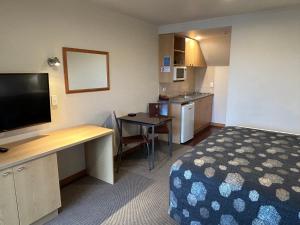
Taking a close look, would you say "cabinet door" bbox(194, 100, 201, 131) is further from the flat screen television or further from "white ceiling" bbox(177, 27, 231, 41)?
the flat screen television

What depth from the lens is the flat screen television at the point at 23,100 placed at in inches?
81.5

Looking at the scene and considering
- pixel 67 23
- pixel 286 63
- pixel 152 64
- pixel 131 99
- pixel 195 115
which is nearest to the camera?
pixel 67 23

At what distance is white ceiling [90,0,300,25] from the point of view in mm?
2955

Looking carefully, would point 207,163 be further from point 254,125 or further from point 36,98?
point 254,125

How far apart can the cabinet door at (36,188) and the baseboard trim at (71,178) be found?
0.69 m

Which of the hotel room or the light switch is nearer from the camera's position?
the hotel room

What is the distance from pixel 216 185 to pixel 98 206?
1482 millimetres

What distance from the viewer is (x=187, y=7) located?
321 centimetres

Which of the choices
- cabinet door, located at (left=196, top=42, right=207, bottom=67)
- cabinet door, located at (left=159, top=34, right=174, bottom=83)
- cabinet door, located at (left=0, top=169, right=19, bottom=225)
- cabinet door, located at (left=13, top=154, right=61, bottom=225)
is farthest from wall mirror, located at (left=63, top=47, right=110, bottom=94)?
cabinet door, located at (left=196, top=42, right=207, bottom=67)

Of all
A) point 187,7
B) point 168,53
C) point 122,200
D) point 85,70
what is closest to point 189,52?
point 168,53

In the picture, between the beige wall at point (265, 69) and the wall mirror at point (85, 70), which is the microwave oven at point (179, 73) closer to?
the beige wall at point (265, 69)

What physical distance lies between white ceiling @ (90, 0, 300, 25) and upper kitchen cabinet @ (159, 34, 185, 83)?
726 millimetres

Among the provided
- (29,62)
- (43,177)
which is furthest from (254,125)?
(29,62)

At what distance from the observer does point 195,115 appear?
16.5 feet
